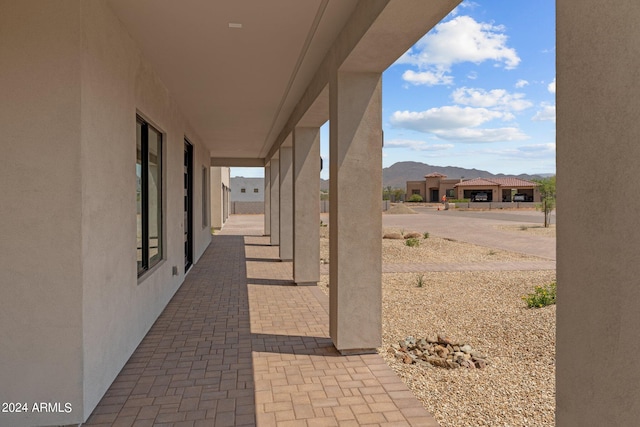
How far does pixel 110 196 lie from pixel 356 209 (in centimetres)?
228

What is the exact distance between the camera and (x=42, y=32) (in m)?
2.94

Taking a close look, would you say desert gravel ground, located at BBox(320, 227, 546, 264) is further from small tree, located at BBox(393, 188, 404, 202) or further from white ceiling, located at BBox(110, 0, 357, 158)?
small tree, located at BBox(393, 188, 404, 202)

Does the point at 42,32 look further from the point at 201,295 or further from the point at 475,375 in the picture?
the point at 201,295

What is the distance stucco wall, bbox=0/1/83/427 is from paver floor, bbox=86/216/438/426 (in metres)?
0.51

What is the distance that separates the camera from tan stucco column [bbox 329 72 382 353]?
4.43 m

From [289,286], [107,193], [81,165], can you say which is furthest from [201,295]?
[81,165]

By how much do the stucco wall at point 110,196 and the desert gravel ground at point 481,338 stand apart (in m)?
2.51

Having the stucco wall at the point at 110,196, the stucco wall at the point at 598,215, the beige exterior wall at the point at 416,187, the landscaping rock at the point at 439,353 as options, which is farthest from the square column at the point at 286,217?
the beige exterior wall at the point at 416,187

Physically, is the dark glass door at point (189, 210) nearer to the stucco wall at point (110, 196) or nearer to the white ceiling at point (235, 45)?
the white ceiling at point (235, 45)

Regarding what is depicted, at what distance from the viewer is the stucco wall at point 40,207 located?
115 inches

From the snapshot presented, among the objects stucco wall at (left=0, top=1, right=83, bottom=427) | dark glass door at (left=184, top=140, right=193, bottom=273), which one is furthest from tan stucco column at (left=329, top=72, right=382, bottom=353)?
dark glass door at (left=184, top=140, right=193, bottom=273)

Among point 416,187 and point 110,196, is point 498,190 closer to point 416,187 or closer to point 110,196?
point 416,187

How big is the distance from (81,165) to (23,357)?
1.33 metres

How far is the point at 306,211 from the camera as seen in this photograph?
8164mm
